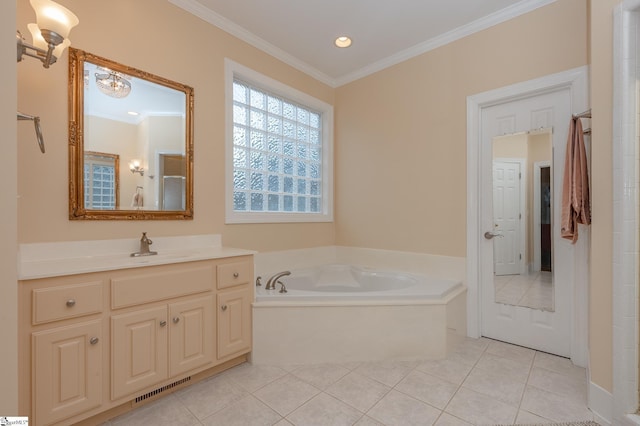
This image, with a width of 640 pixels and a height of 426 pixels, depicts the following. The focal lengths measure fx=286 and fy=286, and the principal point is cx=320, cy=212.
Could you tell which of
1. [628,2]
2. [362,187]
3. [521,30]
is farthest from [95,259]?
[521,30]

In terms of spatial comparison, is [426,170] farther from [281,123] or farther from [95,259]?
[95,259]

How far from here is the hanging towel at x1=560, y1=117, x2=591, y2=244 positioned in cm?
187

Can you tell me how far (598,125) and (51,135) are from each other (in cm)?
314

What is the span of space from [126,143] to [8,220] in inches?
46.5

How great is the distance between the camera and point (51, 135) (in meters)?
1.69

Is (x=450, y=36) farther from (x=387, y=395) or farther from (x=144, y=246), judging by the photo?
(x=144, y=246)

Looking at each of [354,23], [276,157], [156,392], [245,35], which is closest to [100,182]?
[156,392]

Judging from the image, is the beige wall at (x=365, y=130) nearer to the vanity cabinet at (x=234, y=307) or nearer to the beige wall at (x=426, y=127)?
the beige wall at (x=426, y=127)

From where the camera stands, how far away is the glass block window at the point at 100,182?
182 cm

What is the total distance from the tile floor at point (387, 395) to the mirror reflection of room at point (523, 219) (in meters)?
0.52

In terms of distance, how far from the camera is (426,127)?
288 centimetres

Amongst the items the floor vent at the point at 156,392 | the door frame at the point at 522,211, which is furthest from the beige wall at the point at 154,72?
the door frame at the point at 522,211

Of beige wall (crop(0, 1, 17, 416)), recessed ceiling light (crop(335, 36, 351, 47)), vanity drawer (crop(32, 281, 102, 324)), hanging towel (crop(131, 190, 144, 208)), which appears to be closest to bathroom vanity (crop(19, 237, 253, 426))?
vanity drawer (crop(32, 281, 102, 324))

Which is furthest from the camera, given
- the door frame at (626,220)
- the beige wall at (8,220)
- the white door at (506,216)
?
the white door at (506,216)
